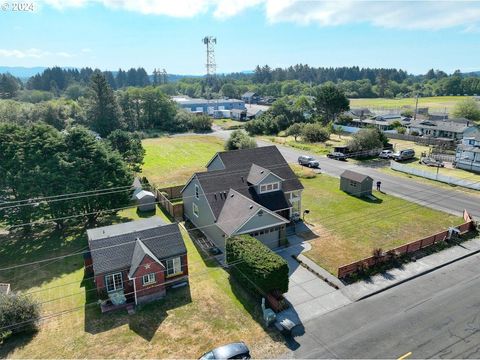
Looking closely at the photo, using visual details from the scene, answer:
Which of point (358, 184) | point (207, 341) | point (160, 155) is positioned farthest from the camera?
point (160, 155)

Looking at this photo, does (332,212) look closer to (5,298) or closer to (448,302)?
(448,302)

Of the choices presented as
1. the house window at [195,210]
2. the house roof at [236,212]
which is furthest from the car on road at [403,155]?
the house window at [195,210]

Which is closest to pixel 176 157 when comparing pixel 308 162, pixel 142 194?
pixel 308 162

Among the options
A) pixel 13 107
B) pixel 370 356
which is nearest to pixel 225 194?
pixel 370 356

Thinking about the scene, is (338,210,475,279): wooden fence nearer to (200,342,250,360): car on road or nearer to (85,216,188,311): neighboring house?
(200,342,250,360): car on road

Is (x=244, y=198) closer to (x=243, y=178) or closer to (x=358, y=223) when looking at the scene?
(x=243, y=178)

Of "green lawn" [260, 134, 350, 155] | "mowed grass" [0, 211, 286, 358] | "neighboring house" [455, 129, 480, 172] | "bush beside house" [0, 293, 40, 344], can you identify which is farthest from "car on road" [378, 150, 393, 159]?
"bush beside house" [0, 293, 40, 344]

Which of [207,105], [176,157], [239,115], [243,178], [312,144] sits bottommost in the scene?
[176,157]
